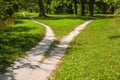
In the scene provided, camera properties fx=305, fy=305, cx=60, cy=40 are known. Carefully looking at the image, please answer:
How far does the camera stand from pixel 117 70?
16562mm

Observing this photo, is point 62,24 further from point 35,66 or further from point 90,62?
point 35,66

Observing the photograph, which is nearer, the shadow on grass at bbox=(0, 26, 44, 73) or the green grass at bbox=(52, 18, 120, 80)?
the green grass at bbox=(52, 18, 120, 80)

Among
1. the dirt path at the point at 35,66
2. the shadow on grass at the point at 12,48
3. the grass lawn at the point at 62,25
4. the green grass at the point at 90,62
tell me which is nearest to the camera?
the green grass at the point at 90,62

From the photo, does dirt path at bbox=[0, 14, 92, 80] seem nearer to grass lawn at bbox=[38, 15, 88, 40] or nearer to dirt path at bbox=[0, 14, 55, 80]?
dirt path at bbox=[0, 14, 55, 80]

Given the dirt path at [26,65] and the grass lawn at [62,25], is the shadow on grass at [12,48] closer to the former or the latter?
the dirt path at [26,65]

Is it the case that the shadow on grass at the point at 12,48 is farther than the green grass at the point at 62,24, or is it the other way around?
the green grass at the point at 62,24

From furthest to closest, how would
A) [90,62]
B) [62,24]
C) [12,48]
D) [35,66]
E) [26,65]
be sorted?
[62,24]
[12,48]
[90,62]
[26,65]
[35,66]

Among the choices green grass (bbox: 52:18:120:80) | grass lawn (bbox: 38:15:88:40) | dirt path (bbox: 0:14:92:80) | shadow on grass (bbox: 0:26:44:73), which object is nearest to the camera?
green grass (bbox: 52:18:120:80)

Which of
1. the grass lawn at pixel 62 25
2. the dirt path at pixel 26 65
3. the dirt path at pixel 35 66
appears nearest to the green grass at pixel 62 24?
the grass lawn at pixel 62 25

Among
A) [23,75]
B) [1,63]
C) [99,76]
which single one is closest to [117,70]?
[99,76]

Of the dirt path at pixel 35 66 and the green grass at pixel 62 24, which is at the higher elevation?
the dirt path at pixel 35 66

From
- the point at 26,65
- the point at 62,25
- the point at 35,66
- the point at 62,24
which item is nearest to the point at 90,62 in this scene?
the point at 35,66

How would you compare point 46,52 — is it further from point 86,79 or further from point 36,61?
point 86,79

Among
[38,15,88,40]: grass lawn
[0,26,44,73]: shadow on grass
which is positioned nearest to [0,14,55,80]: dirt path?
[0,26,44,73]: shadow on grass
